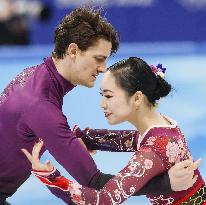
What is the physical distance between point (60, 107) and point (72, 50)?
0.96 feet

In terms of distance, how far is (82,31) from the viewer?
364cm

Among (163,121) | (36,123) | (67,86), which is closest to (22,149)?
(36,123)

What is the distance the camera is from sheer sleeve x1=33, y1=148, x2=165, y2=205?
322cm

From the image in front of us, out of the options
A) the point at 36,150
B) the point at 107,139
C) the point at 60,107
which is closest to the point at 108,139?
the point at 107,139

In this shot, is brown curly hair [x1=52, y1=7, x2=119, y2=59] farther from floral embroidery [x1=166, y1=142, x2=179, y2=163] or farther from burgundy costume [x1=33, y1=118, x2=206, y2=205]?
floral embroidery [x1=166, y1=142, x2=179, y2=163]

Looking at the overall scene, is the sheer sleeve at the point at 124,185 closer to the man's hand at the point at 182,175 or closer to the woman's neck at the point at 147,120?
the man's hand at the point at 182,175

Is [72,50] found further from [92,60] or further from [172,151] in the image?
[172,151]

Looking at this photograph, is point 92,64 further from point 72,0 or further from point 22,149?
point 72,0

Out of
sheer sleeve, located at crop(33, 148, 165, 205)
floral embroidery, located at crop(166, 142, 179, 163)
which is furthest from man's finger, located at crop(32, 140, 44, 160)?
floral embroidery, located at crop(166, 142, 179, 163)

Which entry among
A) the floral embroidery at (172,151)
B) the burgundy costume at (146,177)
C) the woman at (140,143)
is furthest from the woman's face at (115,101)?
the floral embroidery at (172,151)

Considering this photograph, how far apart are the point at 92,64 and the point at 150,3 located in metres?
7.64

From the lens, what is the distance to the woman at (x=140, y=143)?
127 inches

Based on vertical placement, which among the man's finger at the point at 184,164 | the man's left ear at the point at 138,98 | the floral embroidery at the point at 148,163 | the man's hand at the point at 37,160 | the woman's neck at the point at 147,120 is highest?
the man's left ear at the point at 138,98

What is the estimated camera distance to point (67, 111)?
765cm
